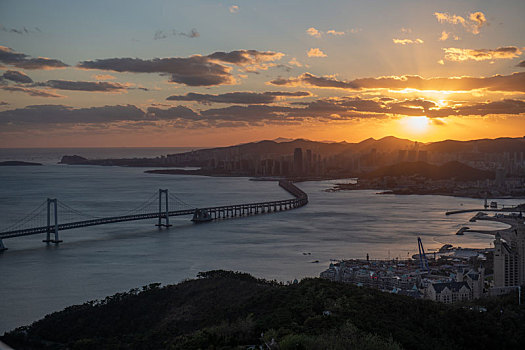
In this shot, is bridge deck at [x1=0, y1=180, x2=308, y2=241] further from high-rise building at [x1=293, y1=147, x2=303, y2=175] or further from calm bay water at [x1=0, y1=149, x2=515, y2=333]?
high-rise building at [x1=293, y1=147, x2=303, y2=175]

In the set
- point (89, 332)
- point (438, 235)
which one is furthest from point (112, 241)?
point (438, 235)

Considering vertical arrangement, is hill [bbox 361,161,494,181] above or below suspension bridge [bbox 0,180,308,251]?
above

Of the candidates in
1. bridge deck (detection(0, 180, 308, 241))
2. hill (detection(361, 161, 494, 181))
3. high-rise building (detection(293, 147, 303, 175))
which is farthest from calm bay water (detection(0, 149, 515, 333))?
high-rise building (detection(293, 147, 303, 175))

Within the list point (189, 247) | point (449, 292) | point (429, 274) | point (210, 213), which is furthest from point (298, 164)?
point (449, 292)

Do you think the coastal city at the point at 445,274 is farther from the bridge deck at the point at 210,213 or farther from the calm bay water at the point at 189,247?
the bridge deck at the point at 210,213

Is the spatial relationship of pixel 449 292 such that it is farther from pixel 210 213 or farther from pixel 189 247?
pixel 210 213

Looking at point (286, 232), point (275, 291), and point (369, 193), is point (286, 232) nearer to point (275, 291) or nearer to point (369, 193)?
point (275, 291)

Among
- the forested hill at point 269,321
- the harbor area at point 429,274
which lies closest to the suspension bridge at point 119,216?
the forested hill at point 269,321
